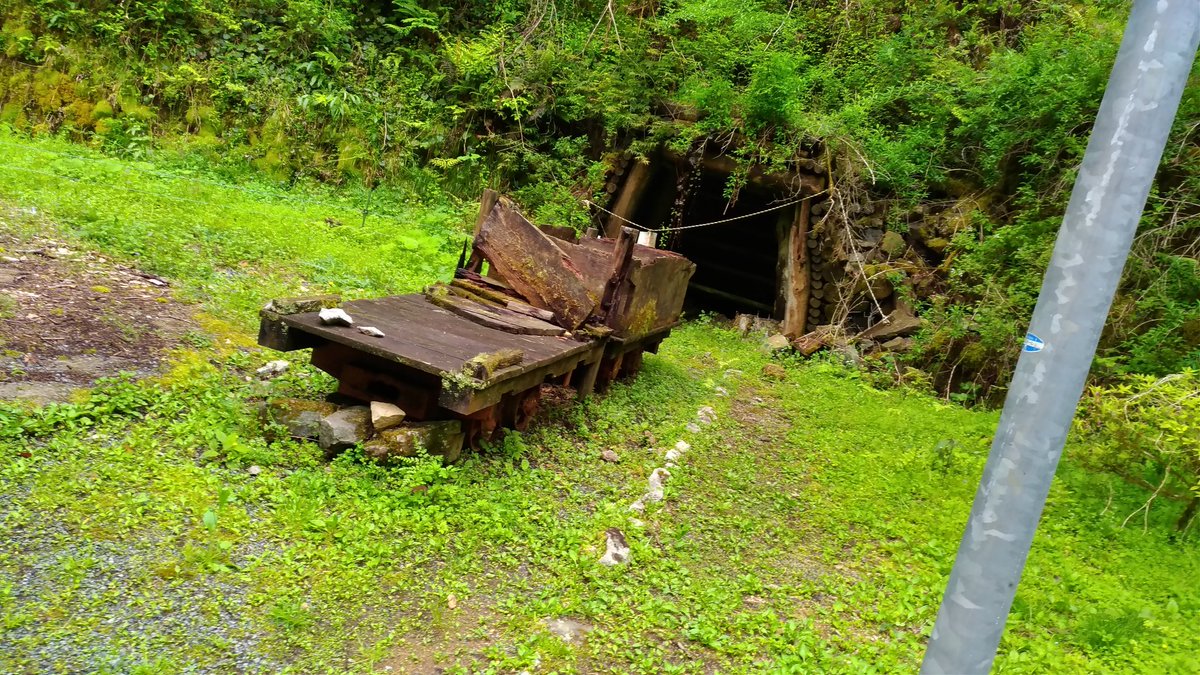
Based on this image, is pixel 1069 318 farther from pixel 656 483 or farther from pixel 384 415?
pixel 656 483

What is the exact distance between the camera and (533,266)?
217 inches

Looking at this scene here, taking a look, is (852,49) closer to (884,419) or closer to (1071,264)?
(884,419)

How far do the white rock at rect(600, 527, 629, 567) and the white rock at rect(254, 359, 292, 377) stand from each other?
2.60m

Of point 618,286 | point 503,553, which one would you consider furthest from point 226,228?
point 503,553

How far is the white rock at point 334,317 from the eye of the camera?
12.8 feet

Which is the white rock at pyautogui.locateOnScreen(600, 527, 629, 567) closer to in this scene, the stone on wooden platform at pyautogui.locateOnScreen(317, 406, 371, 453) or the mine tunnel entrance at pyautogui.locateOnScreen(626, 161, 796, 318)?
the stone on wooden platform at pyautogui.locateOnScreen(317, 406, 371, 453)

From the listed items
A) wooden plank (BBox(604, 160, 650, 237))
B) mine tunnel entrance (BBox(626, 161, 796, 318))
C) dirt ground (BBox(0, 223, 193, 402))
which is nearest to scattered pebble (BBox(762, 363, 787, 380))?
mine tunnel entrance (BBox(626, 161, 796, 318))

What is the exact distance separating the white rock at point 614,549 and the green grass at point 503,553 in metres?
0.05

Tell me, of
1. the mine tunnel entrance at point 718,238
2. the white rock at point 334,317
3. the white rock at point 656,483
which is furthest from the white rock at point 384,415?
the mine tunnel entrance at point 718,238

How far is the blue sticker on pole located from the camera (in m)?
1.32

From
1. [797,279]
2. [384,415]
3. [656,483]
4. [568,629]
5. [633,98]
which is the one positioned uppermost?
[633,98]

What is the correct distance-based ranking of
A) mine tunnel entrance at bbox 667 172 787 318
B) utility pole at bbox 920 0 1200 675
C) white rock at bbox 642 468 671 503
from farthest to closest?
mine tunnel entrance at bbox 667 172 787 318, white rock at bbox 642 468 671 503, utility pole at bbox 920 0 1200 675

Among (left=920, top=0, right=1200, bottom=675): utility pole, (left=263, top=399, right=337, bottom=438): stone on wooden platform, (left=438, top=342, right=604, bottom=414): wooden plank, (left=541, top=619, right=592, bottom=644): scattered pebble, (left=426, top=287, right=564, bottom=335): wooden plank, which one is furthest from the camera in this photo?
(left=426, top=287, right=564, bottom=335): wooden plank

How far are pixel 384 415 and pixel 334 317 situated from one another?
0.66 m
